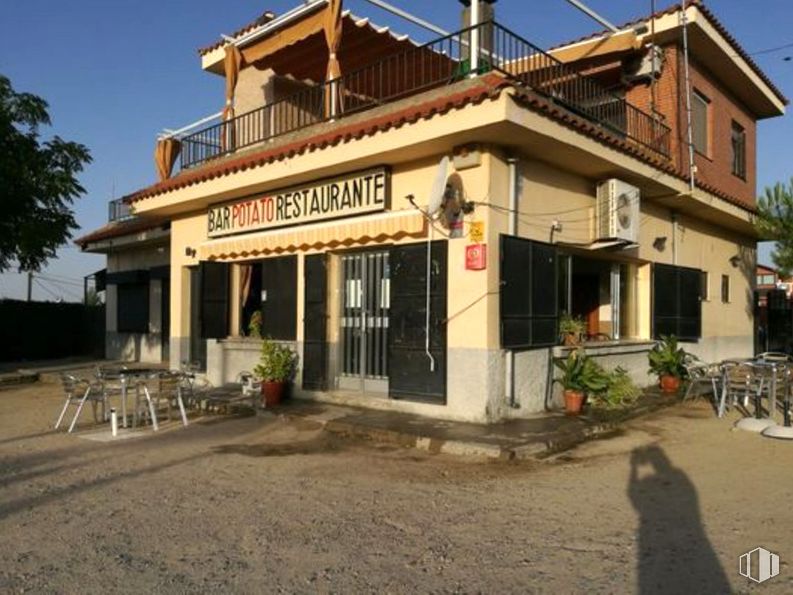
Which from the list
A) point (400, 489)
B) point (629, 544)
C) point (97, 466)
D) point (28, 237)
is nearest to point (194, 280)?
point (28, 237)

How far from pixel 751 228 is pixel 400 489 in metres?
13.9

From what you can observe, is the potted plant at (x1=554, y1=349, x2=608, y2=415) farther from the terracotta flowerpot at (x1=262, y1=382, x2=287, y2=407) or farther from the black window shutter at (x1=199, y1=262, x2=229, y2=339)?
the black window shutter at (x1=199, y1=262, x2=229, y2=339)

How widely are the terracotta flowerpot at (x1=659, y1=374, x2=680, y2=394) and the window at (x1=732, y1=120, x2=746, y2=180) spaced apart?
687 cm

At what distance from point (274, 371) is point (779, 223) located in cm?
1124

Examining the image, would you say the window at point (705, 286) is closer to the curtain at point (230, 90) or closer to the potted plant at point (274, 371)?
the potted plant at point (274, 371)

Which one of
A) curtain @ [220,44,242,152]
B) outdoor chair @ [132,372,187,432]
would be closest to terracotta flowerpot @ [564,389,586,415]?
outdoor chair @ [132,372,187,432]

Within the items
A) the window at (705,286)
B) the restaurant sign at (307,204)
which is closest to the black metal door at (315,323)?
the restaurant sign at (307,204)

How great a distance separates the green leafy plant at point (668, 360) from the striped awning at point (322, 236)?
19.0ft

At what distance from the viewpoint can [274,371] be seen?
1102 centimetres

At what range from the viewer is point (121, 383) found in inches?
352

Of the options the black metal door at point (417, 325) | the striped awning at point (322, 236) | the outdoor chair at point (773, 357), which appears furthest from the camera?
the outdoor chair at point (773, 357)

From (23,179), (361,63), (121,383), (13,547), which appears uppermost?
(361,63)

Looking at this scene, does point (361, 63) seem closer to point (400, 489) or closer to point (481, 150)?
point (481, 150)

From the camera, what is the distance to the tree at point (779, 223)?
1447cm
